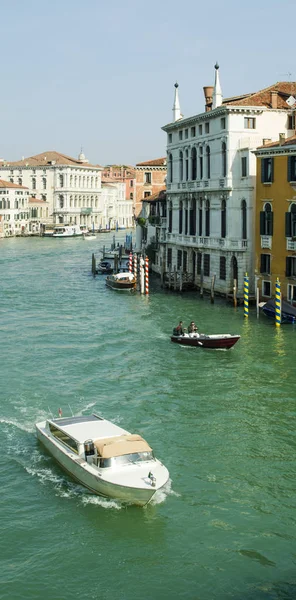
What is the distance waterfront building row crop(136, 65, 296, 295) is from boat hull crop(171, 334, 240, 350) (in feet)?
26.8

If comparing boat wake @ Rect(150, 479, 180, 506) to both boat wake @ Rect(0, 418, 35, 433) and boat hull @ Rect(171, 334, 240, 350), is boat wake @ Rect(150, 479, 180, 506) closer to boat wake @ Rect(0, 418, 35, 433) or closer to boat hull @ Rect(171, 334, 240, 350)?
boat wake @ Rect(0, 418, 35, 433)

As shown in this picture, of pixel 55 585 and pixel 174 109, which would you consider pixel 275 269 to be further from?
pixel 55 585

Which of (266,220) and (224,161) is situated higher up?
(224,161)

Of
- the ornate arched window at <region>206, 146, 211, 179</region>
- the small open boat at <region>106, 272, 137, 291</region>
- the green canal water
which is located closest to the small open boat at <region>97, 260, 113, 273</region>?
the small open boat at <region>106, 272, 137, 291</region>

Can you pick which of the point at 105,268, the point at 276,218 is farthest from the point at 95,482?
the point at 105,268

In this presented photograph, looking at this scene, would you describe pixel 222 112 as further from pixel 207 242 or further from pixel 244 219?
pixel 207 242

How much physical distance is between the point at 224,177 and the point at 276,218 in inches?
179

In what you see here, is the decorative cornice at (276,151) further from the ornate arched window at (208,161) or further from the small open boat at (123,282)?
the small open boat at (123,282)

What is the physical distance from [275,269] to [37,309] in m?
10.2

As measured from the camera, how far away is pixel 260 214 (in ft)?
107

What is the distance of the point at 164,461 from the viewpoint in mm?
15438

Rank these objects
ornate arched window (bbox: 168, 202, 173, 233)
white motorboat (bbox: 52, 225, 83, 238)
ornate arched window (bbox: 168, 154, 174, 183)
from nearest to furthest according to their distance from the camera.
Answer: ornate arched window (bbox: 168, 154, 174, 183) < ornate arched window (bbox: 168, 202, 173, 233) < white motorboat (bbox: 52, 225, 83, 238)

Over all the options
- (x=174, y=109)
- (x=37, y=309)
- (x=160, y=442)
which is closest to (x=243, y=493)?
(x=160, y=442)

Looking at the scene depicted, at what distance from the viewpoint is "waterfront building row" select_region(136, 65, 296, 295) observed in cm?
3428
